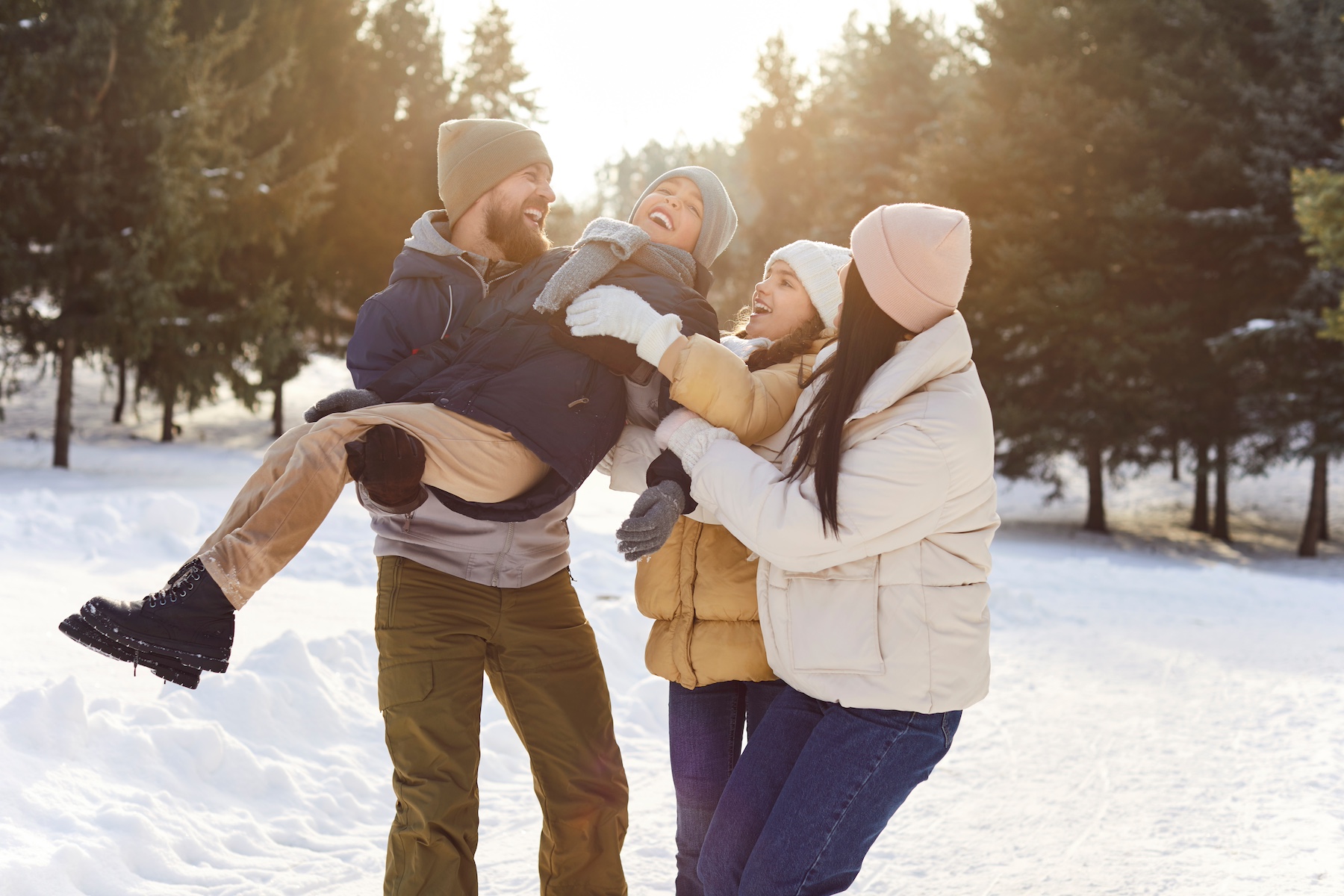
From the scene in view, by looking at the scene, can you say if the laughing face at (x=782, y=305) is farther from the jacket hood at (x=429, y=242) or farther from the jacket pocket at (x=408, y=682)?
the jacket pocket at (x=408, y=682)

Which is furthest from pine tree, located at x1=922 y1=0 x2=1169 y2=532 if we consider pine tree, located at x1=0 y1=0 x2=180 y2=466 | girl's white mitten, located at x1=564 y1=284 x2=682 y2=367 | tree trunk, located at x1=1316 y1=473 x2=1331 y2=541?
girl's white mitten, located at x1=564 y1=284 x2=682 y2=367

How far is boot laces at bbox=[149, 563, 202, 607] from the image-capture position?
2541mm

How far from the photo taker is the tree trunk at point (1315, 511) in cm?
Result: 1966

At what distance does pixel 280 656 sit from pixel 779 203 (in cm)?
3260

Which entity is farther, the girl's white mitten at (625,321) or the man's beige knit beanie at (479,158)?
the man's beige knit beanie at (479,158)

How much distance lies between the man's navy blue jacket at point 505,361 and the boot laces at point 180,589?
0.70 meters

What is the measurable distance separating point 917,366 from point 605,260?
1061mm

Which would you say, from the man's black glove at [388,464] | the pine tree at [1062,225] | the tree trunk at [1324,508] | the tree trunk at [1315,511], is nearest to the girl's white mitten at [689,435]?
the man's black glove at [388,464]

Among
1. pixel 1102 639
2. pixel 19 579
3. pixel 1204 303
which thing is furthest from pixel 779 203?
pixel 19 579

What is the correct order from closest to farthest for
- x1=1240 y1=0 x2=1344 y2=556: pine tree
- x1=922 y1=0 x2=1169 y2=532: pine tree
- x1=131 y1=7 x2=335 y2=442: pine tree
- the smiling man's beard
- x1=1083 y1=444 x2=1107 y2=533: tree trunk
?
the smiling man's beard
x1=131 y1=7 x2=335 y2=442: pine tree
x1=1240 y1=0 x2=1344 y2=556: pine tree
x1=922 y1=0 x2=1169 y2=532: pine tree
x1=1083 y1=444 x2=1107 y2=533: tree trunk

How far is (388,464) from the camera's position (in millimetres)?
2621

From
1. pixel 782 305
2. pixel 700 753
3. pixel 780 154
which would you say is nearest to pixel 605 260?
pixel 782 305

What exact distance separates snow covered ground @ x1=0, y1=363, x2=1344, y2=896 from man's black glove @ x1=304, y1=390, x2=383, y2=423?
1.78 meters

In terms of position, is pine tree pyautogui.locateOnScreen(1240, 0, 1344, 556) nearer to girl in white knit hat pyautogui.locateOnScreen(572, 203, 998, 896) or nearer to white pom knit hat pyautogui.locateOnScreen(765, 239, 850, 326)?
white pom knit hat pyautogui.locateOnScreen(765, 239, 850, 326)
